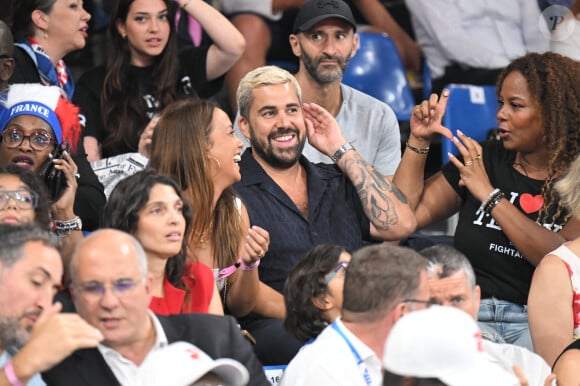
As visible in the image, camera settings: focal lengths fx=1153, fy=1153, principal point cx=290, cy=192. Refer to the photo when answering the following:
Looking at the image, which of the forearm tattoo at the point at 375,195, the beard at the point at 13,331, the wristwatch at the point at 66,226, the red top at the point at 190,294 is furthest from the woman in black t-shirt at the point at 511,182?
the beard at the point at 13,331

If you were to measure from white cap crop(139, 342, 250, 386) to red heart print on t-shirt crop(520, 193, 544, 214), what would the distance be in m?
2.19

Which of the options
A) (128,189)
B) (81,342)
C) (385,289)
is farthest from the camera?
(128,189)

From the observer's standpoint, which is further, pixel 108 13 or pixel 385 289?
pixel 108 13

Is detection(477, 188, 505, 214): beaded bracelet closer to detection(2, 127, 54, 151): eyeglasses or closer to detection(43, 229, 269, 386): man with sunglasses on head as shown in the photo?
detection(2, 127, 54, 151): eyeglasses

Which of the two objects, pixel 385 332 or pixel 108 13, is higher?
pixel 108 13

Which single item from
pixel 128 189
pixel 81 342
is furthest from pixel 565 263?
pixel 81 342

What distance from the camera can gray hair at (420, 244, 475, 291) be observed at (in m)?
3.97

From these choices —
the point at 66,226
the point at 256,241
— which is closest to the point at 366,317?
the point at 256,241

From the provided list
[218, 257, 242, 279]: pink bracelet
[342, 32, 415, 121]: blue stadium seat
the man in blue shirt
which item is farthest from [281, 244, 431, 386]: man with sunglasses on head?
[342, 32, 415, 121]: blue stadium seat

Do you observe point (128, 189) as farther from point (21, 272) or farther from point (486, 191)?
point (486, 191)

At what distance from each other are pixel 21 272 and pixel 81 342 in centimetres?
30

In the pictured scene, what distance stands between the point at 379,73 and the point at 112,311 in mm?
3886

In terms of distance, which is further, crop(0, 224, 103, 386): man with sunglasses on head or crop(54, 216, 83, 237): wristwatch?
crop(54, 216, 83, 237): wristwatch

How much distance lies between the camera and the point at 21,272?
3090mm
